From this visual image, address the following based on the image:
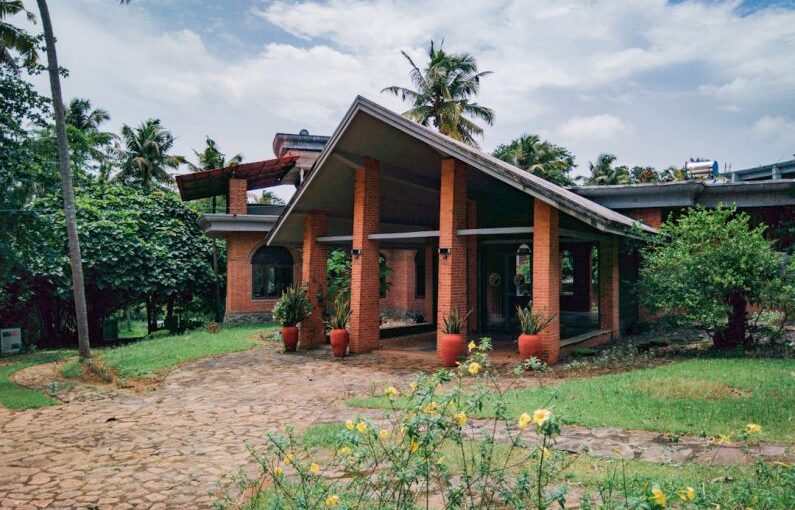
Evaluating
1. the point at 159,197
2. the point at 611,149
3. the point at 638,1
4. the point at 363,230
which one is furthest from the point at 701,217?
the point at 611,149

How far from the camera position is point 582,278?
19.8m

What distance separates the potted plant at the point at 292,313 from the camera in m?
14.0

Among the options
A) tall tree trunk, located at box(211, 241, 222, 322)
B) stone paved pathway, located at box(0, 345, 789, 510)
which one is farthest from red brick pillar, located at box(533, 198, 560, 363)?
tall tree trunk, located at box(211, 241, 222, 322)

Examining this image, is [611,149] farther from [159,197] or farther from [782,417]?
[782,417]

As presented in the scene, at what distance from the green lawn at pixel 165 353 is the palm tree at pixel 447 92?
1650 cm

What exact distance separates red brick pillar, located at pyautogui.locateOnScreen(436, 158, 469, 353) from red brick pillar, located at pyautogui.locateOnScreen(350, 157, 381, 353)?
7.59 feet

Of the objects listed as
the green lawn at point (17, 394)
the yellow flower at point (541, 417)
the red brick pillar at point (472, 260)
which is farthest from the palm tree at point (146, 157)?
the yellow flower at point (541, 417)

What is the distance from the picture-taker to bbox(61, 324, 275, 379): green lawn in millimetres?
11773

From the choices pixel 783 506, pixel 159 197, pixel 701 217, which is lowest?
pixel 783 506

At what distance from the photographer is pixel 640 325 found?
1590 cm

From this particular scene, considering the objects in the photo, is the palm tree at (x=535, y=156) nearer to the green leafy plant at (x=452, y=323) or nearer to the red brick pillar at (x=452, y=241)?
the red brick pillar at (x=452, y=241)

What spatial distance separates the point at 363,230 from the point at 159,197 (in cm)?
1416

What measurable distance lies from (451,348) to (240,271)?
12737 millimetres

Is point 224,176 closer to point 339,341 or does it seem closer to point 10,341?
point 10,341
